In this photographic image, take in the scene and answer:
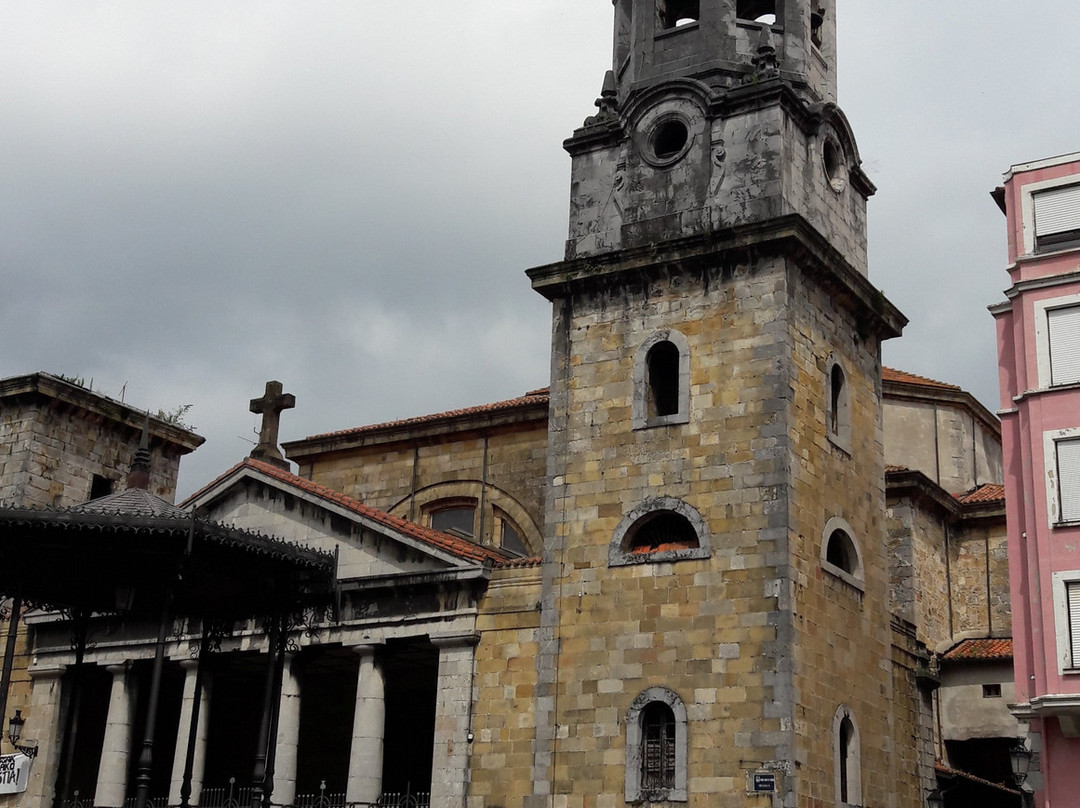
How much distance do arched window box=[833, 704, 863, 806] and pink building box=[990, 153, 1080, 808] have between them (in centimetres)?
254

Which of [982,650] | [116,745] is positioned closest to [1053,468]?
[982,650]

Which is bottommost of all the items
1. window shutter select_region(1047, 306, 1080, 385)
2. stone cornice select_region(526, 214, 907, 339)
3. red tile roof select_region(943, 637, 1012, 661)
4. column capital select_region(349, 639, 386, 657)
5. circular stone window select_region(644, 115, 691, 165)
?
column capital select_region(349, 639, 386, 657)

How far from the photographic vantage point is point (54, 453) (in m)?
32.2

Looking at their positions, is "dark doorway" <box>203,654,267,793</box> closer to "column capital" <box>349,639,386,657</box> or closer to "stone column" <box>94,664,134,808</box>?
"stone column" <box>94,664,134,808</box>

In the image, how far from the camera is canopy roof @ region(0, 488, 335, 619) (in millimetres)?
15359

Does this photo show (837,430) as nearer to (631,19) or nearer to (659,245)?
(659,245)

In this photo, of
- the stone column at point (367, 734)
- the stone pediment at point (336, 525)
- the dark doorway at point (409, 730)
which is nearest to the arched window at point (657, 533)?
the stone pediment at point (336, 525)

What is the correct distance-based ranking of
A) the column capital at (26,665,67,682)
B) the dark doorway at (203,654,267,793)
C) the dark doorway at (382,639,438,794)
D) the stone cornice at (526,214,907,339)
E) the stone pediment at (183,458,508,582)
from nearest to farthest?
the stone cornice at (526,214,907,339), the stone pediment at (183,458,508,582), the column capital at (26,665,67,682), the dark doorway at (382,639,438,794), the dark doorway at (203,654,267,793)

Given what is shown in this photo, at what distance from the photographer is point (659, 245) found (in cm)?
2352

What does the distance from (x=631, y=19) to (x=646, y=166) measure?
3634 millimetres

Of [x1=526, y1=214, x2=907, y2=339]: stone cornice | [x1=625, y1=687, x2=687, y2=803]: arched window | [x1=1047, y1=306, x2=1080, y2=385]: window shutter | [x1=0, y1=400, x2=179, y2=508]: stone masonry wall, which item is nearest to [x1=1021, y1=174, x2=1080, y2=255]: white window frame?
[x1=1047, y1=306, x2=1080, y2=385]: window shutter

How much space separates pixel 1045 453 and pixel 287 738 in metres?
12.9

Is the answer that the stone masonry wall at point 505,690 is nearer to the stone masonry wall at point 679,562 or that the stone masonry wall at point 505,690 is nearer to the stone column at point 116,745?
the stone masonry wall at point 679,562

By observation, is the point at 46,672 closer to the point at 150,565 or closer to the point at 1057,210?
the point at 150,565
